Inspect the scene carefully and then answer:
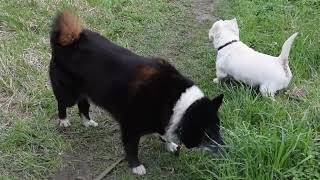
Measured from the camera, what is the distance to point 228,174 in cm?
312

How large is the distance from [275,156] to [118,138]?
1467 millimetres

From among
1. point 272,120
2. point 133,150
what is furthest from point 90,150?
point 272,120

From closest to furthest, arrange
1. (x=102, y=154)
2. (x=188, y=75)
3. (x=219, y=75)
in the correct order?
(x=102, y=154), (x=219, y=75), (x=188, y=75)

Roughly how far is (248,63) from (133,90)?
1524 millimetres

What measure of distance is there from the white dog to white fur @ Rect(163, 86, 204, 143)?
1167mm

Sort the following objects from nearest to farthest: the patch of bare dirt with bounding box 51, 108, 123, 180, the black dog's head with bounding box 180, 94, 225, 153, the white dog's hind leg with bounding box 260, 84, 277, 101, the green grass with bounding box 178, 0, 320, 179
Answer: the green grass with bounding box 178, 0, 320, 179 → the black dog's head with bounding box 180, 94, 225, 153 → the patch of bare dirt with bounding box 51, 108, 123, 180 → the white dog's hind leg with bounding box 260, 84, 277, 101

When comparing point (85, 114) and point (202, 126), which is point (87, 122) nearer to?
point (85, 114)

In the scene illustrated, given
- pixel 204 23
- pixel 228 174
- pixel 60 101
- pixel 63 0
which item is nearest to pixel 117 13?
Result: pixel 63 0

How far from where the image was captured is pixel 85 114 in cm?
409

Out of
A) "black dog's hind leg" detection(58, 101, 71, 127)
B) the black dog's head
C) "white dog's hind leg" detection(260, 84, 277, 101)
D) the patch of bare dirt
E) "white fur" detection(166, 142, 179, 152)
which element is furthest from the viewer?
"white dog's hind leg" detection(260, 84, 277, 101)

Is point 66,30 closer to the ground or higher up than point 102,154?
higher up

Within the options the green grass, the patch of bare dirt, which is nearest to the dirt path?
the patch of bare dirt

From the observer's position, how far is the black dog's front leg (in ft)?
11.4

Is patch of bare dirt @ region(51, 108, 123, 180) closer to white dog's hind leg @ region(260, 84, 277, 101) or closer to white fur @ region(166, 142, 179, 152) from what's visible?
white fur @ region(166, 142, 179, 152)
